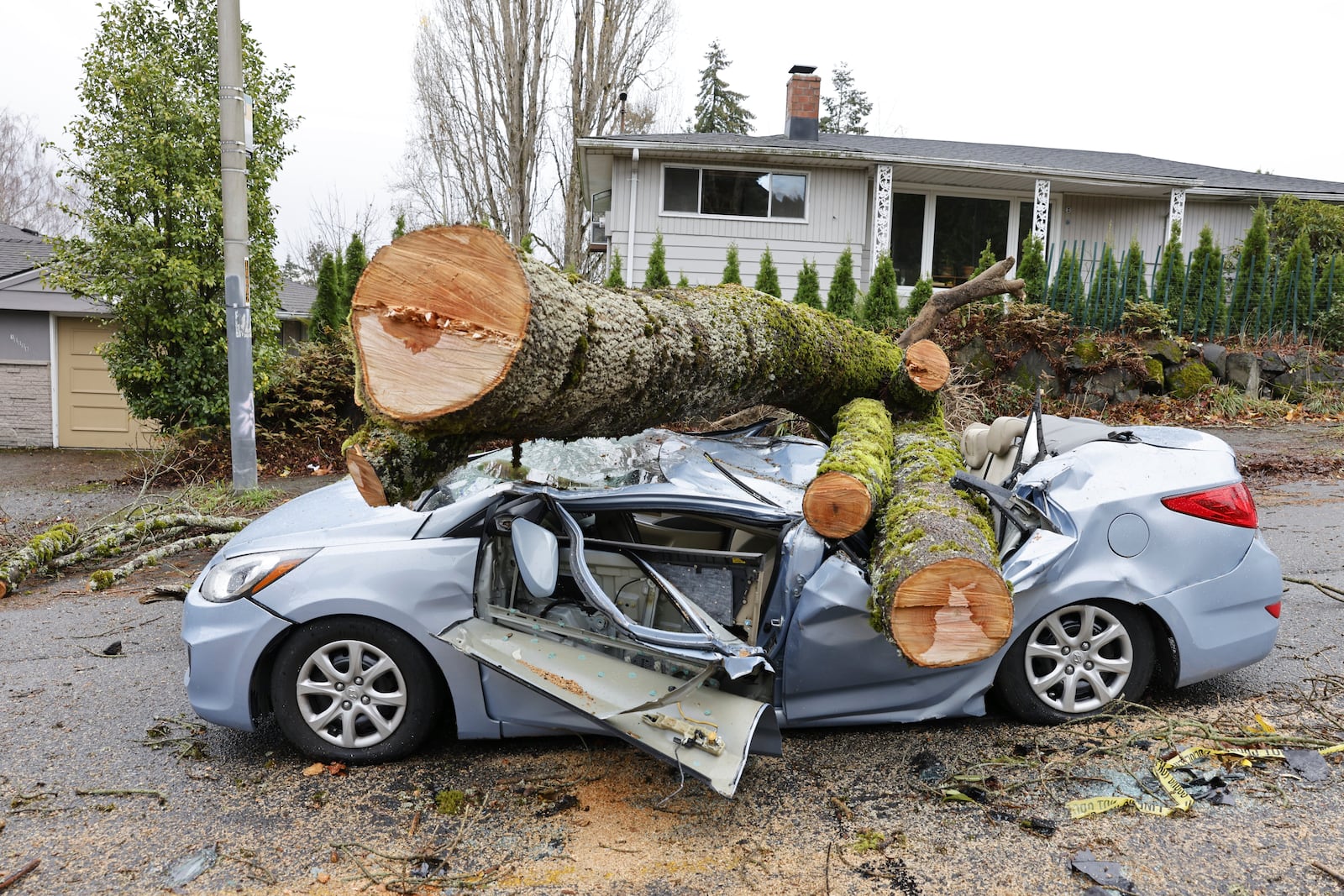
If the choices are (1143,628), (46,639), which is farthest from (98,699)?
(1143,628)

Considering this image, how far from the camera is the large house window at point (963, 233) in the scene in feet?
56.5

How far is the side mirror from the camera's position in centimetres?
315

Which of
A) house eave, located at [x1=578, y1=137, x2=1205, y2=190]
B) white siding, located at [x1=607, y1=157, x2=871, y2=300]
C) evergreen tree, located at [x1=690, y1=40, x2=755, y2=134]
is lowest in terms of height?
white siding, located at [x1=607, y1=157, x2=871, y2=300]

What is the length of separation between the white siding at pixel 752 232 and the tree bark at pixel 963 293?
9.62 metres

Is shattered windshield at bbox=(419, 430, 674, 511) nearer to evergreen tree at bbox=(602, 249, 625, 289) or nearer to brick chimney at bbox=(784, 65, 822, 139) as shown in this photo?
evergreen tree at bbox=(602, 249, 625, 289)

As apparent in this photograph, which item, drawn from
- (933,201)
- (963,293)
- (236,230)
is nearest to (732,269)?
(933,201)

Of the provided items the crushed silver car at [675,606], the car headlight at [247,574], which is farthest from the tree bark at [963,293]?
the car headlight at [247,574]

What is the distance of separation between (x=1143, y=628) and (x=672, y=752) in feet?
6.69

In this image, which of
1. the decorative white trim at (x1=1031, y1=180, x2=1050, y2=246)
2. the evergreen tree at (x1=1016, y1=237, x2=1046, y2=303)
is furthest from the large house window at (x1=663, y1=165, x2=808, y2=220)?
the decorative white trim at (x1=1031, y1=180, x2=1050, y2=246)

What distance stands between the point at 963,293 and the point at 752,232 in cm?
1018

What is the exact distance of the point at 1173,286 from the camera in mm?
13672

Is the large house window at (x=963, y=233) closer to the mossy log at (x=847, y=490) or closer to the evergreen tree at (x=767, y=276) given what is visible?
the evergreen tree at (x=767, y=276)

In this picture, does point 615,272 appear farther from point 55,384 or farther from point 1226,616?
point 1226,616

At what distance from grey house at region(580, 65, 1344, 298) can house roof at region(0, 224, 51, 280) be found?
11.0 metres
